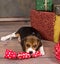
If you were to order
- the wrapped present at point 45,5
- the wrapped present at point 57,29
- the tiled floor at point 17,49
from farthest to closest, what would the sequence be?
1. the wrapped present at point 45,5
2. the wrapped present at point 57,29
3. the tiled floor at point 17,49

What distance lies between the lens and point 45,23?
202 centimetres

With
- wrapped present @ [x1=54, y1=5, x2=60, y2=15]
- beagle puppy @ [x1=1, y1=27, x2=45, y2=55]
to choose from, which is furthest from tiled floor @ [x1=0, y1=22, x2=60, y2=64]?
wrapped present @ [x1=54, y1=5, x2=60, y2=15]

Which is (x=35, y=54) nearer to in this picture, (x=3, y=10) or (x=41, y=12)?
(x=41, y=12)

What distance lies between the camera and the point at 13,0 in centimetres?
262

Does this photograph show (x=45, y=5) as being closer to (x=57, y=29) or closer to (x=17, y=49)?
(x=57, y=29)

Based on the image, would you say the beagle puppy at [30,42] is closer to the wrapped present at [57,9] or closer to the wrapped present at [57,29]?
the wrapped present at [57,29]

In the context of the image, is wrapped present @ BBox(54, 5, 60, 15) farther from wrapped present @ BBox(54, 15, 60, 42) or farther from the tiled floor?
the tiled floor

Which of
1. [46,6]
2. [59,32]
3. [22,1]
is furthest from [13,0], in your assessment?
[59,32]

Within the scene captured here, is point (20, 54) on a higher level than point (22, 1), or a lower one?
lower

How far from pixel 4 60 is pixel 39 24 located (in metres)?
0.62

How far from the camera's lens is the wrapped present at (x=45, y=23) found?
1.99 meters

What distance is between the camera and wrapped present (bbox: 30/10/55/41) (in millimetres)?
1990

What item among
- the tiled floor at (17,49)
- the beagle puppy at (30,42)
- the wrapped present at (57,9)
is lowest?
the tiled floor at (17,49)

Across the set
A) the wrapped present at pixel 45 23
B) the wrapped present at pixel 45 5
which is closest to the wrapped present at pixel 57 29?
the wrapped present at pixel 45 23
